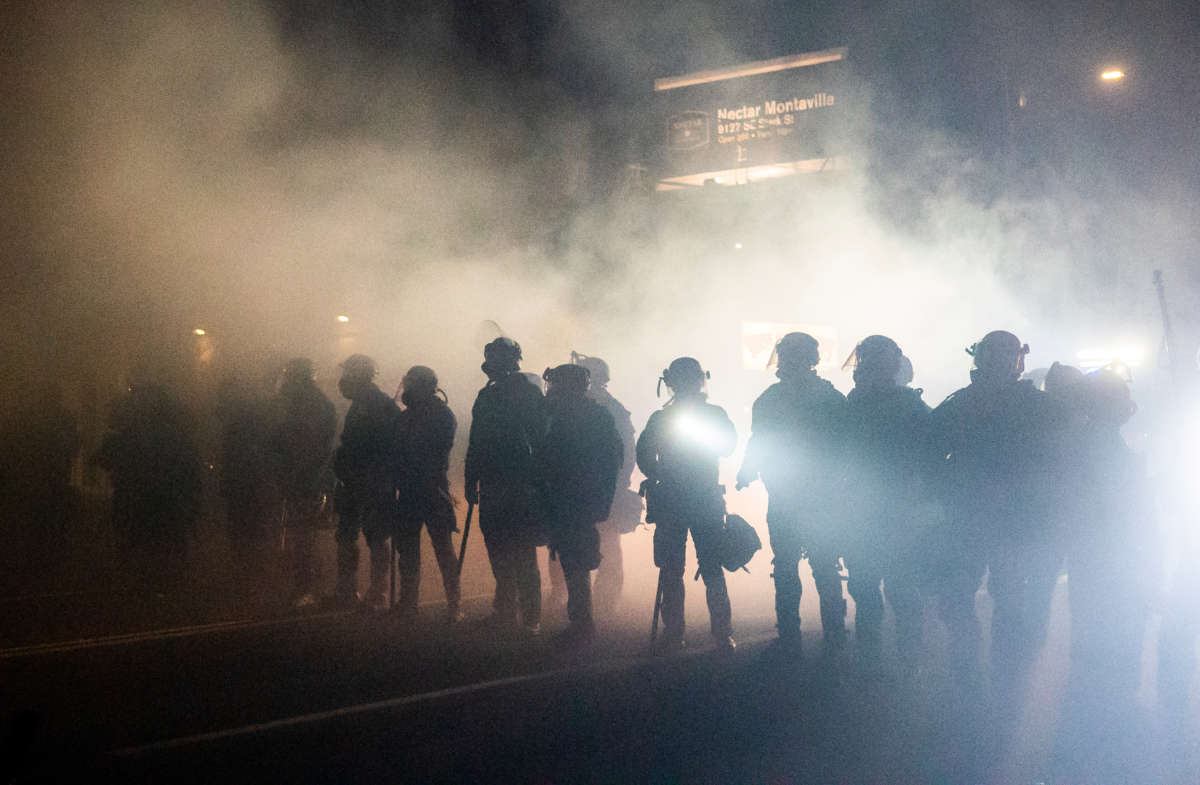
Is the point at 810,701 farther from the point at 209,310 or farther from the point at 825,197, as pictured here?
the point at 825,197

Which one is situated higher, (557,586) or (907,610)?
(907,610)

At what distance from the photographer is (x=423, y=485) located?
19.2ft

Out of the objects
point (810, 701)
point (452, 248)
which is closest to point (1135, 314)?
point (452, 248)

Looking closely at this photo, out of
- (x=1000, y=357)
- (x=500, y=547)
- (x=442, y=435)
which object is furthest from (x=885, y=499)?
(x=442, y=435)

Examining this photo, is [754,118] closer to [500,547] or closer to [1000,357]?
[500,547]

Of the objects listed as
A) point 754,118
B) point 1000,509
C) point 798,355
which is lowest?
point 1000,509

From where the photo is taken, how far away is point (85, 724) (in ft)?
12.5

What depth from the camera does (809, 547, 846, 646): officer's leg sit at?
481cm

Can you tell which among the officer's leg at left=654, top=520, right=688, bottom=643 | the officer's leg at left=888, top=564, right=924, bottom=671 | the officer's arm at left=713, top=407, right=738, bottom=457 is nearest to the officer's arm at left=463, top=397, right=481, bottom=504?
the officer's leg at left=654, top=520, right=688, bottom=643

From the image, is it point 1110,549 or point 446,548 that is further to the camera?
point 446,548

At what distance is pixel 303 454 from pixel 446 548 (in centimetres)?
132

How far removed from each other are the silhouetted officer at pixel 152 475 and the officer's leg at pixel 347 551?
2.20 meters

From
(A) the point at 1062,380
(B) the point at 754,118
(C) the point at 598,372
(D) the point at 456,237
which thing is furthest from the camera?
(B) the point at 754,118

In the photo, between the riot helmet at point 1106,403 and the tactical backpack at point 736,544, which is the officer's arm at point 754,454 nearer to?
the tactical backpack at point 736,544
